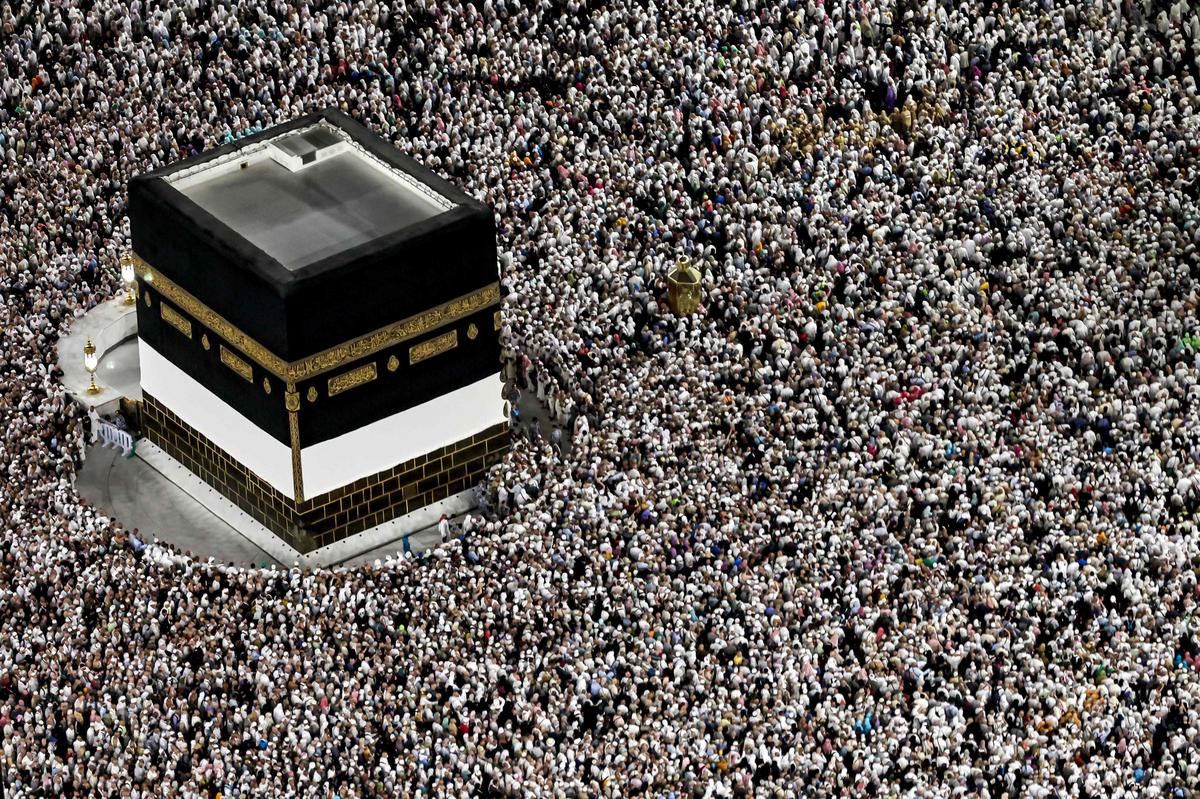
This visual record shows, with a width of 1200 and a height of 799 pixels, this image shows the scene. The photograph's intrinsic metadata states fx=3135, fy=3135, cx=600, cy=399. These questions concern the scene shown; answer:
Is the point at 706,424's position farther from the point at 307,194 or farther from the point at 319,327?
the point at 307,194

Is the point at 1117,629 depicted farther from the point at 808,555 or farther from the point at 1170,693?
the point at 808,555

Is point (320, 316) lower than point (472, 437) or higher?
higher

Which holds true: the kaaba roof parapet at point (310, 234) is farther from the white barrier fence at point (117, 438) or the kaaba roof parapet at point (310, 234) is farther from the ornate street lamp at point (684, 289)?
the ornate street lamp at point (684, 289)

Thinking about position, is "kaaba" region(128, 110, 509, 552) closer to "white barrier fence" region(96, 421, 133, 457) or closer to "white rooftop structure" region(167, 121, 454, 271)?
"white rooftop structure" region(167, 121, 454, 271)

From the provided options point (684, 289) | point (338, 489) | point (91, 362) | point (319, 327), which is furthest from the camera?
point (684, 289)

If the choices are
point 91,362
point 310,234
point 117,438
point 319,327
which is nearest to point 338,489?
point 319,327

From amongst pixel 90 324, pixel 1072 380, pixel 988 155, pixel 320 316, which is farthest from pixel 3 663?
pixel 988 155
